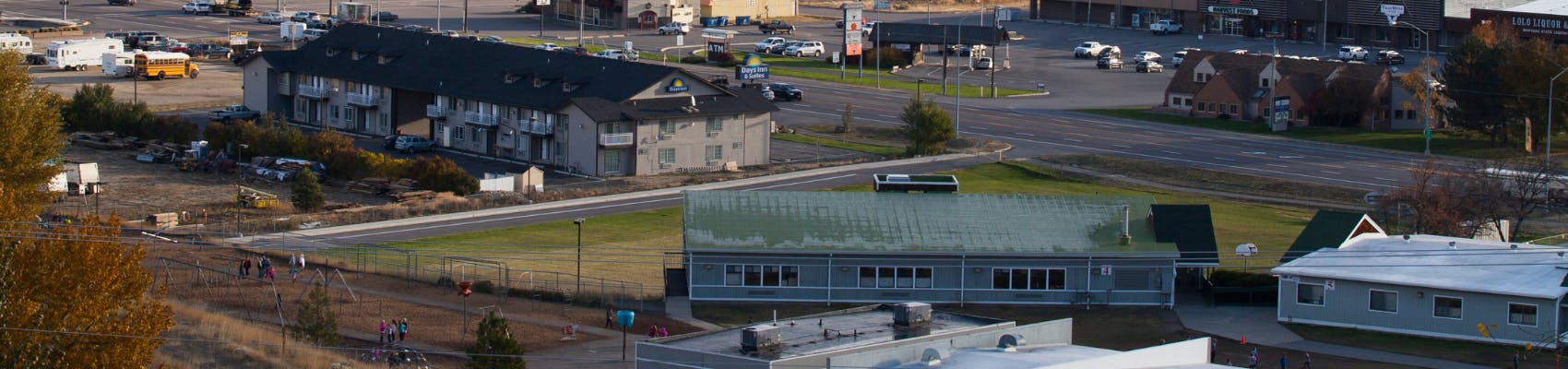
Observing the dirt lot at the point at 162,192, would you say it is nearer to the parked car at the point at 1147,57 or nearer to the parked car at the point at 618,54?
the parked car at the point at 618,54

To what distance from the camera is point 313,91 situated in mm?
97312

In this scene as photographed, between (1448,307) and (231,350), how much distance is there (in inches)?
1285

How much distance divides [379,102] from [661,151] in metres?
18.8

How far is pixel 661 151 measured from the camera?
83250 millimetres

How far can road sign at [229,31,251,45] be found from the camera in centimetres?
12912

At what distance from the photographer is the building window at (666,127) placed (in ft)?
273

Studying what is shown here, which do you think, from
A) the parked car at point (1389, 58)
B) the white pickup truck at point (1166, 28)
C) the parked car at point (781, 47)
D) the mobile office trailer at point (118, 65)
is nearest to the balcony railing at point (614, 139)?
the mobile office trailer at point (118, 65)

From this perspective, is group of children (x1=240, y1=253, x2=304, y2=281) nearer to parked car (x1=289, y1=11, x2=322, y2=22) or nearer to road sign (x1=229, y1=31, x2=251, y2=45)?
road sign (x1=229, y1=31, x2=251, y2=45)

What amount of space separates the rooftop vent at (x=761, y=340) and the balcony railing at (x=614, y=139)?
45.0 metres

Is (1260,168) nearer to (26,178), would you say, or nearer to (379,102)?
(379,102)

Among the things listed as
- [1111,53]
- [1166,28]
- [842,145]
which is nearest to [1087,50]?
[1111,53]

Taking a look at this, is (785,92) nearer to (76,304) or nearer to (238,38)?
(238,38)

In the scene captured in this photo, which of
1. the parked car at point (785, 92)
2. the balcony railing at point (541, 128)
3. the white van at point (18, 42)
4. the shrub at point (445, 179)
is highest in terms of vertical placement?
the white van at point (18, 42)

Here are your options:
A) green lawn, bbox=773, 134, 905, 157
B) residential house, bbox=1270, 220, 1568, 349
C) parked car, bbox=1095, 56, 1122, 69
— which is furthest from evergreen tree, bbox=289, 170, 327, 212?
parked car, bbox=1095, 56, 1122, 69
